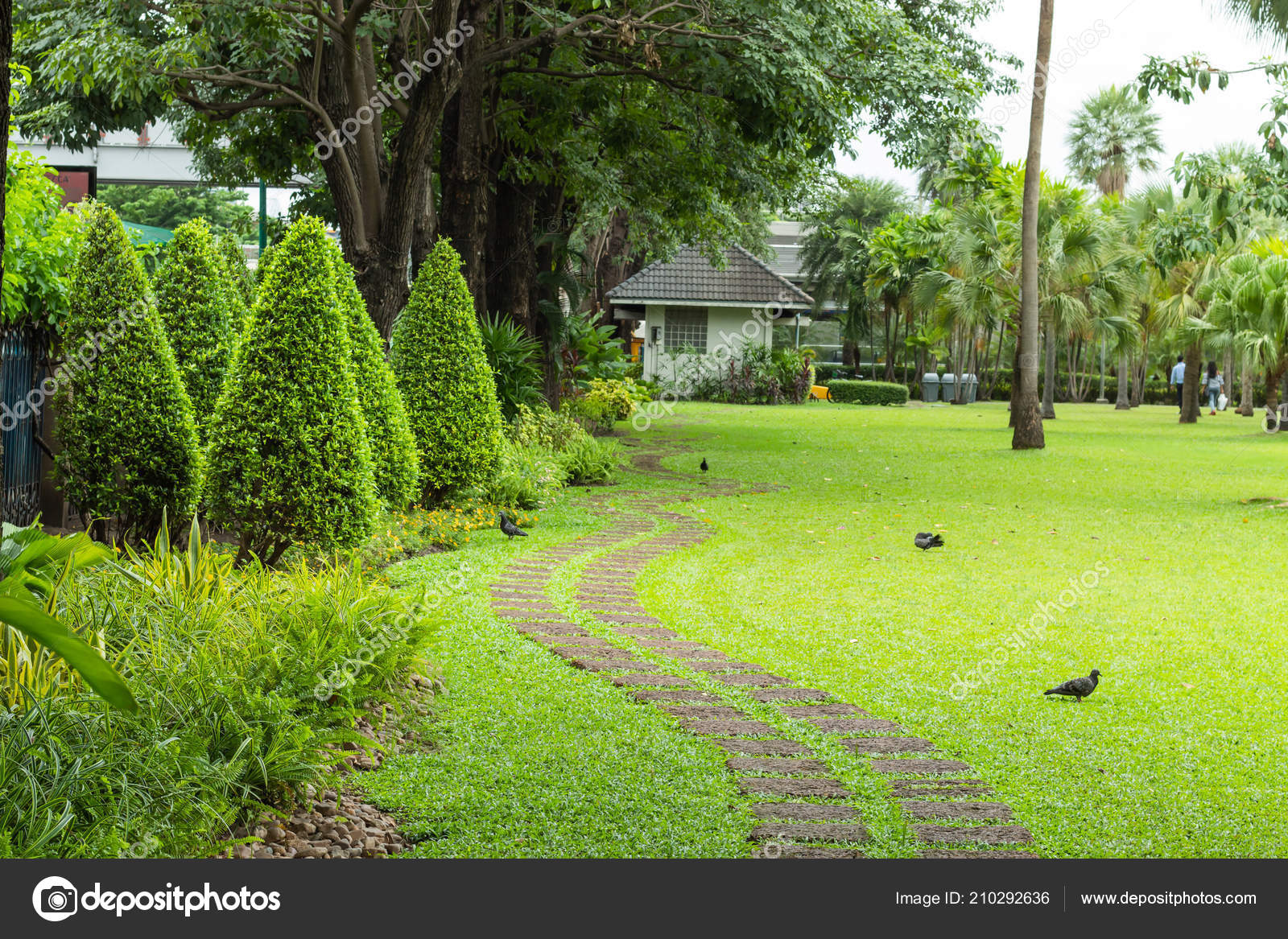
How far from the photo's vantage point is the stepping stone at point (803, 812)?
13.0ft

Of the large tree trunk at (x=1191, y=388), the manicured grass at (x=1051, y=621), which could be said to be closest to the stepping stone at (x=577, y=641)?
the manicured grass at (x=1051, y=621)

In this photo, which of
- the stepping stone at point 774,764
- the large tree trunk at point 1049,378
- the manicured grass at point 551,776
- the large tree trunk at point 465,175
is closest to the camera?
the manicured grass at point 551,776

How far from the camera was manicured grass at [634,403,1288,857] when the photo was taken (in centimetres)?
427

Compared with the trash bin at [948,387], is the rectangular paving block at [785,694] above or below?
below

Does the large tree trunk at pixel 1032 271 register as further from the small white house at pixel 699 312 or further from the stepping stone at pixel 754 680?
the stepping stone at pixel 754 680

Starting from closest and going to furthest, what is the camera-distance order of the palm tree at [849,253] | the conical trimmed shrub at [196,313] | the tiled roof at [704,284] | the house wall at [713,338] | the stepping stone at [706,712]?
the stepping stone at [706,712]
the conical trimmed shrub at [196,313]
the tiled roof at [704,284]
the house wall at [713,338]
the palm tree at [849,253]

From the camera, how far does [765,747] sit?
4672 mm

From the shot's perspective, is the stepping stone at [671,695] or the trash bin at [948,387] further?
the trash bin at [948,387]

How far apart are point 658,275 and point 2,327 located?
29654 millimetres

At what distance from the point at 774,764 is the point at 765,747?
0.20m

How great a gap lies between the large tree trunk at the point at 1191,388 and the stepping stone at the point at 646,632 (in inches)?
1124

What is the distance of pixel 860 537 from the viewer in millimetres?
10555

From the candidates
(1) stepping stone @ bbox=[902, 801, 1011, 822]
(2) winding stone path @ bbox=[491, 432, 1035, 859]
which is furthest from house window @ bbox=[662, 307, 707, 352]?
(1) stepping stone @ bbox=[902, 801, 1011, 822]

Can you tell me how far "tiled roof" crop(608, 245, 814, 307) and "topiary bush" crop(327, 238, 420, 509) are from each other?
89.2ft
